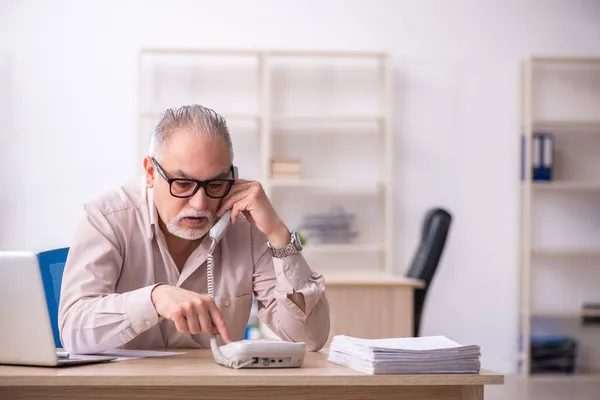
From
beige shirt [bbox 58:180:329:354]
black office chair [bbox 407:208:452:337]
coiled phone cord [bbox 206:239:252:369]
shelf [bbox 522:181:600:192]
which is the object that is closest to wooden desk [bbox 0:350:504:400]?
coiled phone cord [bbox 206:239:252:369]

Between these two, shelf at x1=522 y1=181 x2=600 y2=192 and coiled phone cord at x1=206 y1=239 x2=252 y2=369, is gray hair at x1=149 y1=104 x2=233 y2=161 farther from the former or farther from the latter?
shelf at x1=522 y1=181 x2=600 y2=192

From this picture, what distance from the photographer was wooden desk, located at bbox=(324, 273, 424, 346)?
445 cm

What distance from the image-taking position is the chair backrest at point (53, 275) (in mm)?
2400

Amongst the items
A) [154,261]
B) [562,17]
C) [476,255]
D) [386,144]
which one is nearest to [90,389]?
[154,261]

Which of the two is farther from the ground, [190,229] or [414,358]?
[190,229]

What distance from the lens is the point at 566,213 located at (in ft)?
20.5

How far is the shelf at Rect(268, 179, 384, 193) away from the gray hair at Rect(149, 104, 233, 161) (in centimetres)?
353

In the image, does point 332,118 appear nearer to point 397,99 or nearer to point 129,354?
point 397,99

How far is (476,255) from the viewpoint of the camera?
6199mm

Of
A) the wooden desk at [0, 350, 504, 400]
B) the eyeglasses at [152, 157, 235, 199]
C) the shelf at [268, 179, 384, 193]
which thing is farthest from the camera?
the shelf at [268, 179, 384, 193]

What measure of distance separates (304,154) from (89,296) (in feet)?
13.5

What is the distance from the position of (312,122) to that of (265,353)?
176 inches

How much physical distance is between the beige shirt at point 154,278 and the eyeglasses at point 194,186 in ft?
0.39

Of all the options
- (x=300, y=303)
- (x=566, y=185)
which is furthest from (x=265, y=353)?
(x=566, y=185)
